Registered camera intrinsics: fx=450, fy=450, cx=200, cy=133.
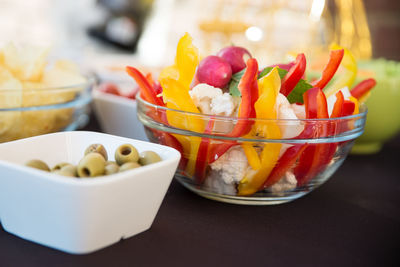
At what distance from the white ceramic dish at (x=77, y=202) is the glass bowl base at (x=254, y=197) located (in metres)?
0.13

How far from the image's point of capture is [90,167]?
49 cm

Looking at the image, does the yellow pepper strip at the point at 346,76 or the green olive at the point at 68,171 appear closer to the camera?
the green olive at the point at 68,171

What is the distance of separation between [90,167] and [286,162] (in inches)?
10.2

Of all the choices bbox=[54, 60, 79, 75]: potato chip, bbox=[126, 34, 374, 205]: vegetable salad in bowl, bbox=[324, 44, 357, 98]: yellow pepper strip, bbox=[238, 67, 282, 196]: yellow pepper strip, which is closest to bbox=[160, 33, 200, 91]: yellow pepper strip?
bbox=[126, 34, 374, 205]: vegetable salad in bowl

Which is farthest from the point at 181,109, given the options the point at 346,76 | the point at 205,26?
the point at 205,26

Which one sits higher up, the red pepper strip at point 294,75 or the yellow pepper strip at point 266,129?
the red pepper strip at point 294,75

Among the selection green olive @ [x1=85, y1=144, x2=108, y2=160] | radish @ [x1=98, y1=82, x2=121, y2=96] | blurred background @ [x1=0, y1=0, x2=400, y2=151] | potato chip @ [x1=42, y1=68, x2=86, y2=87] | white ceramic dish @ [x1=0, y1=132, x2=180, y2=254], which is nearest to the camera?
white ceramic dish @ [x1=0, y1=132, x2=180, y2=254]

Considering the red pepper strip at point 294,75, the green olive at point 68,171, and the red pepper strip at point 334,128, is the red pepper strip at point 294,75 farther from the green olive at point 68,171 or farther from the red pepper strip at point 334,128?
the green olive at point 68,171

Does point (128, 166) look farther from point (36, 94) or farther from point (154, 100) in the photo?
point (36, 94)

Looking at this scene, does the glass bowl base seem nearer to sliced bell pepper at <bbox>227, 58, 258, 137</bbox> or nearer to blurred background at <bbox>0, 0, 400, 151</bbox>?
sliced bell pepper at <bbox>227, 58, 258, 137</bbox>

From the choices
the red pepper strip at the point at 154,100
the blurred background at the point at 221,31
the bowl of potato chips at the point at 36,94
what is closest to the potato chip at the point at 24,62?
the bowl of potato chips at the point at 36,94

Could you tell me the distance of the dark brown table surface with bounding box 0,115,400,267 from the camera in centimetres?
48

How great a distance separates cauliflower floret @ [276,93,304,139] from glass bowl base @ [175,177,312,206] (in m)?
0.10

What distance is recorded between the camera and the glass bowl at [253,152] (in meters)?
0.59
